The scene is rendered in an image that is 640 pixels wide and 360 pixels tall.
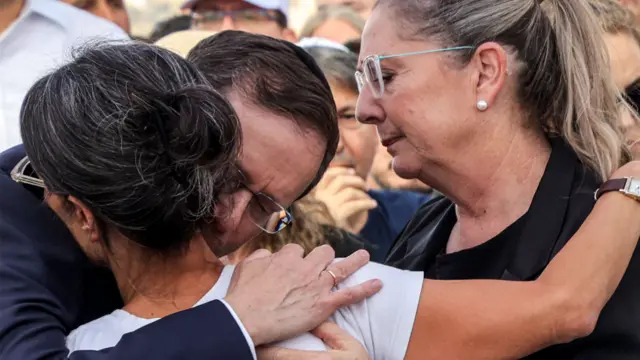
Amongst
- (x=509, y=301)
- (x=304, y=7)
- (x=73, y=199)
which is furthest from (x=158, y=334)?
(x=304, y=7)

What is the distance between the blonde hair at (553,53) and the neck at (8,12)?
1593 millimetres

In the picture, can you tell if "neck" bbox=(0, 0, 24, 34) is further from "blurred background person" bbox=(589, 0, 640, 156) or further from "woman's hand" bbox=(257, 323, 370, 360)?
"woman's hand" bbox=(257, 323, 370, 360)

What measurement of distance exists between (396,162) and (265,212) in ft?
1.38

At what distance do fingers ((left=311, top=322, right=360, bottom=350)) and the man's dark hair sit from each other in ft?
1.57

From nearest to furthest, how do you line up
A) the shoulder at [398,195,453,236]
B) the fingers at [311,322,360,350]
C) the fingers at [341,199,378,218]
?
the fingers at [311,322,360,350] < the shoulder at [398,195,453,236] < the fingers at [341,199,378,218]

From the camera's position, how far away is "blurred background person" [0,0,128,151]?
3012mm

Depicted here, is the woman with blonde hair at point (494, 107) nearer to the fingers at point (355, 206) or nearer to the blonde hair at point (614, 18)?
the blonde hair at point (614, 18)

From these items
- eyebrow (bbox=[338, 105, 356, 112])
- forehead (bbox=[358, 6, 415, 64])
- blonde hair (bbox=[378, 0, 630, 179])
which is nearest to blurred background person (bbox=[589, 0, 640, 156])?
blonde hair (bbox=[378, 0, 630, 179])

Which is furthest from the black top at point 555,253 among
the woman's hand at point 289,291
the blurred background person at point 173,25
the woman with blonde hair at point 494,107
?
the blurred background person at point 173,25

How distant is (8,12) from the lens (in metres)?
3.18

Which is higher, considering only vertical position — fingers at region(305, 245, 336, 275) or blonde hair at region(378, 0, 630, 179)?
blonde hair at region(378, 0, 630, 179)

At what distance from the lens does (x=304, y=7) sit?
684cm

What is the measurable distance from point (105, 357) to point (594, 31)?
1375mm

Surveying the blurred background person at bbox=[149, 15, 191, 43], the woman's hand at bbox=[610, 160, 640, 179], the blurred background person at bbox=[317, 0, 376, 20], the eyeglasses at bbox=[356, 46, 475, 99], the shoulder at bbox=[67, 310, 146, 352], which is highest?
the eyeglasses at bbox=[356, 46, 475, 99]
